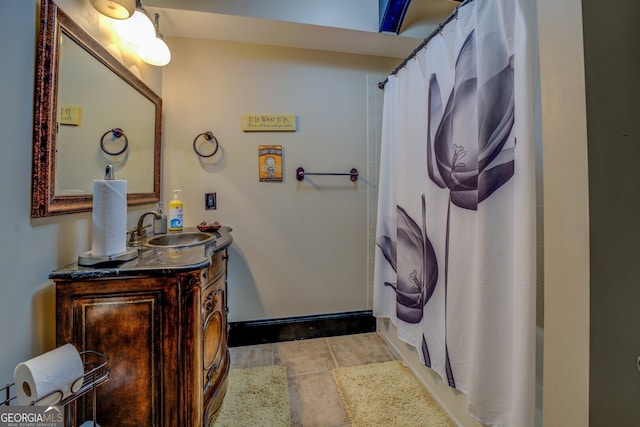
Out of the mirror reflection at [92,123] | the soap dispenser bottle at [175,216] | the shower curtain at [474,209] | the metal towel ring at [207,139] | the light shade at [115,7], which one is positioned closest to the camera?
the shower curtain at [474,209]

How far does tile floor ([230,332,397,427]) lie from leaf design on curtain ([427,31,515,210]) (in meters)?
1.22

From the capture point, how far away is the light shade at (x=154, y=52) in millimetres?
1364

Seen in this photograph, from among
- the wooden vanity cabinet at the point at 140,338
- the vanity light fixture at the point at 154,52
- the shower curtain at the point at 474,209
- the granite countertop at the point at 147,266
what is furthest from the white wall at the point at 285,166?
the wooden vanity cabinet at the point at 140,338

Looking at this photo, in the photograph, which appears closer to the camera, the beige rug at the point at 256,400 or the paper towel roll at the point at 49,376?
the paper towel roll at the point at 49,376

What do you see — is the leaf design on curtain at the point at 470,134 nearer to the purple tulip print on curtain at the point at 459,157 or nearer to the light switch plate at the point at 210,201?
the purple tulip print on curtain at the point at 459,157

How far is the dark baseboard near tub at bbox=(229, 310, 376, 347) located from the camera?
6.00ft

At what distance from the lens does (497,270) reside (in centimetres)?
89

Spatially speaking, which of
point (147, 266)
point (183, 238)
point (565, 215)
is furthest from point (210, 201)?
point (565, 215)

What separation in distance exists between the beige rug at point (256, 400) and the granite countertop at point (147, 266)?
2.79 feet

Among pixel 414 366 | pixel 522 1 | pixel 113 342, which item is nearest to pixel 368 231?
pixel 414 366

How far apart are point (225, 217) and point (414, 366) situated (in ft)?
5.27

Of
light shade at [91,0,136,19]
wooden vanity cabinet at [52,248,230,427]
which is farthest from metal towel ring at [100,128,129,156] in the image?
wooden vanity cabinet at [52,248,230,427]

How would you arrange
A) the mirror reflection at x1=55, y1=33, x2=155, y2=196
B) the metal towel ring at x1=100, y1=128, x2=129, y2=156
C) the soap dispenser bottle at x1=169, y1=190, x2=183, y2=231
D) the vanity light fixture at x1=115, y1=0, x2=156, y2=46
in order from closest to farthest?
the mirror reflection at x1=55, y1=33, x2=155, y2=196 → the metal towel ring at x1=100, y1=128, x2=129, y2=156 → the vanity light fixture at x1=115, y1=0, x2=156, y2=46 → the soap dispenser bottle at x1=169, y1=190, x2=183, y2=231

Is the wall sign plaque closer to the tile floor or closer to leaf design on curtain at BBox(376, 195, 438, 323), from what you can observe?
leaf design on curtain at BBox(376, 195, 438, 323)
